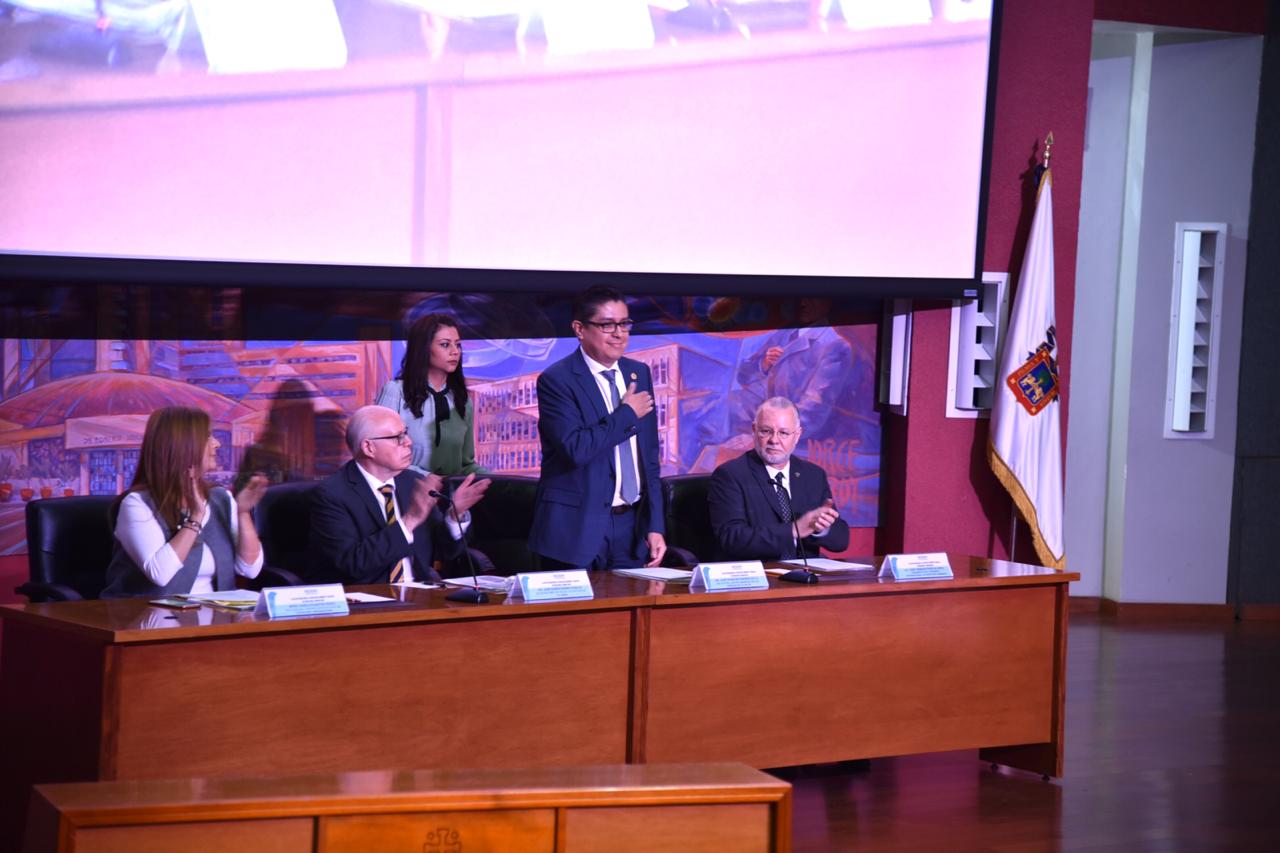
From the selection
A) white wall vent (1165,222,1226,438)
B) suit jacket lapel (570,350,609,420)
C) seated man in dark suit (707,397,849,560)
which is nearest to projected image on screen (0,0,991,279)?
suit jacket lapel (570,350,609,420)

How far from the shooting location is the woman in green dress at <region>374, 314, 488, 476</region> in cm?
502

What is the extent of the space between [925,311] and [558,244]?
5.84ft

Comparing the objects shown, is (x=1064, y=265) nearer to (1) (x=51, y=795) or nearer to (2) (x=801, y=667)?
(2) (x=801, y=667)

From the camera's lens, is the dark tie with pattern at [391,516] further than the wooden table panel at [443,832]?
Yes

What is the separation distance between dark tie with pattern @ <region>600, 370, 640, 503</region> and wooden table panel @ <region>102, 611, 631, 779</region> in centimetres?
79

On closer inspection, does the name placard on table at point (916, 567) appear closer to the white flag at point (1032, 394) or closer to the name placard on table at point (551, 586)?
the name placard on table at point (551, 586)

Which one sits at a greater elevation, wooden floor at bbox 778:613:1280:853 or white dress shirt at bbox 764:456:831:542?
white dress shirt at bbox 764:456:831:542

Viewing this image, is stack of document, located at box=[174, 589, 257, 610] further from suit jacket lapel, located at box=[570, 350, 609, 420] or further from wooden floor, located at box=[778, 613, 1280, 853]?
wooden floor, located at box=[778, 613, 1280, 853]

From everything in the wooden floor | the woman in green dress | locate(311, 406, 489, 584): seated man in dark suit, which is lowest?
the wooden floor

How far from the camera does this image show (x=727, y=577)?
13.2 feet

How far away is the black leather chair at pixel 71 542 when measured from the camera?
4168 millimetres

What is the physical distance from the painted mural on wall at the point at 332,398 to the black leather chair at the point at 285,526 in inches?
21.6

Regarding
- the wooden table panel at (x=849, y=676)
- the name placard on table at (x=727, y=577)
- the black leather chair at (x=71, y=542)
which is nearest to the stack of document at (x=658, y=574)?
the name placard on table at (x=727, y=577)

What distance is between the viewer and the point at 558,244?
214 inches
